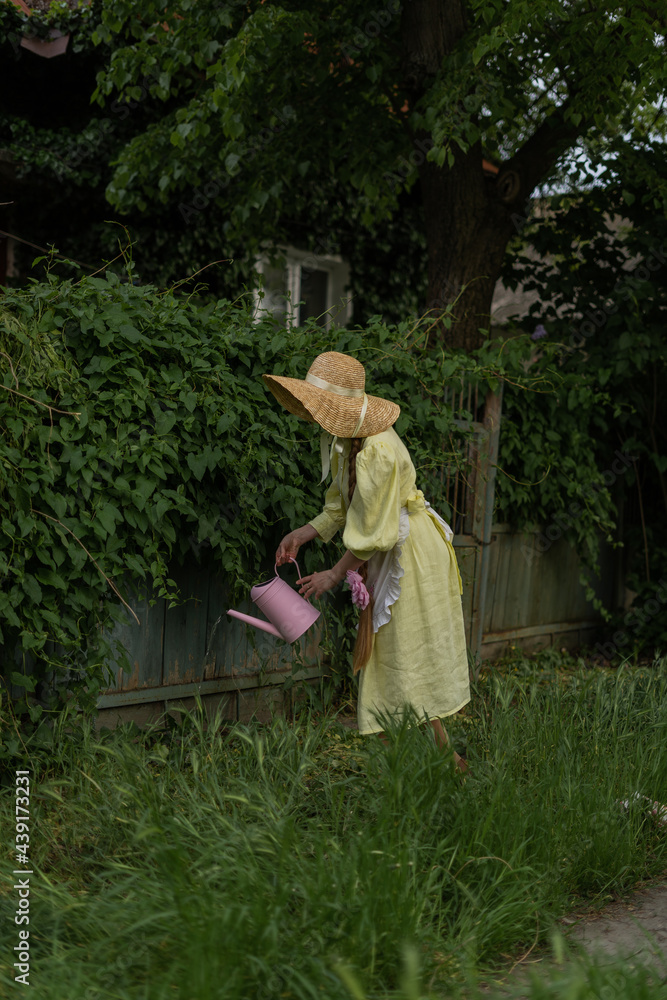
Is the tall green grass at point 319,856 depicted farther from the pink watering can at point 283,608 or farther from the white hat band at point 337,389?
the white hat band at point 337,389

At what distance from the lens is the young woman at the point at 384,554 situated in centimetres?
321

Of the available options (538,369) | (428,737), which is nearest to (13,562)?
(428,737)

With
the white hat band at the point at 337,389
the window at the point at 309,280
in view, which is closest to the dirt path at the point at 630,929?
the white hat band at the point at 337,389

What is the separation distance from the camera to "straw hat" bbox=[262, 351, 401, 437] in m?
3.22

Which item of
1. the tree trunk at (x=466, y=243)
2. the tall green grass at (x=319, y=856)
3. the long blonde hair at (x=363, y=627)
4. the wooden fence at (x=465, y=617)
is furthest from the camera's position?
the tree trunk at (x=466, y=243)

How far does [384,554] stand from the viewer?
3.44 meters

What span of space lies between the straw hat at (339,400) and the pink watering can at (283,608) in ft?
2.00

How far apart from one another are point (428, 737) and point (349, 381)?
4.18ft

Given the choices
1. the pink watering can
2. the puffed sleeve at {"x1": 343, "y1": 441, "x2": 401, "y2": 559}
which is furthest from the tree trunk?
the pink watering can

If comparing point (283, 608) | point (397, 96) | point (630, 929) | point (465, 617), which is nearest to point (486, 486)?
point (465, 617)

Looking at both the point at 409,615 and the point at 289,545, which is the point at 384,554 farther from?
the point at 289,545

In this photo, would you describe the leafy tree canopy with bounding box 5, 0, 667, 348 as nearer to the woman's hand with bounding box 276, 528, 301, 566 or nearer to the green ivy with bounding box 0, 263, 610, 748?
the green ivy with bounding box 0, 263, 610, 748

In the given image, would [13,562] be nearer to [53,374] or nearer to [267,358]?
[53,374]

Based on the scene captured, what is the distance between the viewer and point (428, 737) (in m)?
3.05
